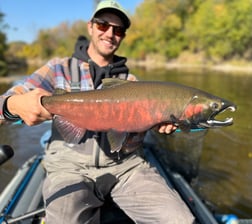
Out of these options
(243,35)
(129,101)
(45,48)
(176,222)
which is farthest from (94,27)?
(45,48)

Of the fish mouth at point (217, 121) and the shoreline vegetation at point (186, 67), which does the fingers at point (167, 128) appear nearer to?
the fish mouth at point (217, 121)

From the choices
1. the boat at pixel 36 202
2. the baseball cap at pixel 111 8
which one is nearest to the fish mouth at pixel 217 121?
the boat at pixel 36 202

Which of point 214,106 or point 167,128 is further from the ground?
point 214,106

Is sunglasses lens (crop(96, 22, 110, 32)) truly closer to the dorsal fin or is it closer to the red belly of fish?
the dorsal fin

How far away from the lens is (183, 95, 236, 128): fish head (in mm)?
2275

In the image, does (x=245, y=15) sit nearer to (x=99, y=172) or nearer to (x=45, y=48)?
(x=99, y=172)

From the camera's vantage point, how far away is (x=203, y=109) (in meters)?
2.28

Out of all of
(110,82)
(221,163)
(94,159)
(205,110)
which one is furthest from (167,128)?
(221,163)

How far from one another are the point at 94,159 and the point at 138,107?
2.38 ft

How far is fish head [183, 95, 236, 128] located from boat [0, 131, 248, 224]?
3.05 feet

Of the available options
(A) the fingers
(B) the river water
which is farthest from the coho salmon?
(B) the river water

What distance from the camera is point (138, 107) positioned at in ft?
7.47

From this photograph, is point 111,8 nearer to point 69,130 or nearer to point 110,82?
point 110,82

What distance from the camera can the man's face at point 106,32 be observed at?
3127 millimetres
